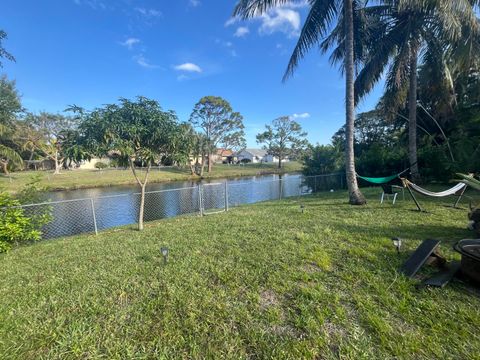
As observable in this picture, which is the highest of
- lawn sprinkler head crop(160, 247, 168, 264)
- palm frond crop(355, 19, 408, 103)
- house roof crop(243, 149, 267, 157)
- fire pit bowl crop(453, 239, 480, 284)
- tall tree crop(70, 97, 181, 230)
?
palm frond crop(355, 19, 408, 103)

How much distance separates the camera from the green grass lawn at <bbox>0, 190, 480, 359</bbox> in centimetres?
182

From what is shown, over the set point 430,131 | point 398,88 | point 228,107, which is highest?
point 228,107

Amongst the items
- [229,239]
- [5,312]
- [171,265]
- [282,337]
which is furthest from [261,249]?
[5,312]

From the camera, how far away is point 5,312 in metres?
2.35

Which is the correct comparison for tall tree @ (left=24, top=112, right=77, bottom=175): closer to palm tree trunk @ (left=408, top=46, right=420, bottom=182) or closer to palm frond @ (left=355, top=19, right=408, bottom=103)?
palm frond @ (left=355, top=19, right=408, bottom=103)

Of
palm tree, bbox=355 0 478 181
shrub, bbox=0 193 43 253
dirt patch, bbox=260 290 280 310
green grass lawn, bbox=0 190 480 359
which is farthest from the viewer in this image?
palm tree, bbox=355 0 478 181

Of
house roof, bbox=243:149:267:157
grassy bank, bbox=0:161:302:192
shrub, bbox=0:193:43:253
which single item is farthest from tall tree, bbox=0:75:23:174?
house roof, bbox=243:149:267:157

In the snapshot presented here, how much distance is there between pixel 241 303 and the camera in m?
2.36

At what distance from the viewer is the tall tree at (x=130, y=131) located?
204 inches

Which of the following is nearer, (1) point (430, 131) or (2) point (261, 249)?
(2) point (261, 249)

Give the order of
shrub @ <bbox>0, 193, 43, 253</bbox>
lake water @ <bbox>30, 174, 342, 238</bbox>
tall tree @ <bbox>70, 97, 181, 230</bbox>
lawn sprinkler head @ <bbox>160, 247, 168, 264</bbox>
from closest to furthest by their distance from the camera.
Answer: lawn sprinkler head @ <bbox>160, 247, 168, 264</bbox>, shrub @ <bbox>0, 193, 43, 253</bbox>, tall tree @ <bbox>70, 97, 181, 230</bbox>, lake water @ <bbox>30, 174, 342, 238</bbox>

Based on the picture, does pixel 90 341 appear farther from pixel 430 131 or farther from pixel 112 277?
pixel 430 131

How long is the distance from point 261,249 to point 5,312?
10.2 feet

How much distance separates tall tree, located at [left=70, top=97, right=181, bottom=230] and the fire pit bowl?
18.3 feet
